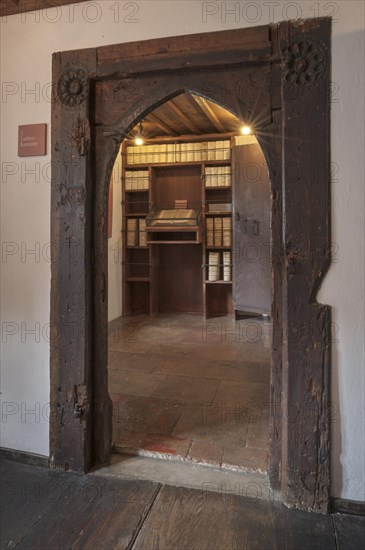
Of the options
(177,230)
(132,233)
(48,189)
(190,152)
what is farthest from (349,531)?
(190,152)

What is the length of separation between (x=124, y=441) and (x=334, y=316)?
4.53 ft

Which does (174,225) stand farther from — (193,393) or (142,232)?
(193,393)

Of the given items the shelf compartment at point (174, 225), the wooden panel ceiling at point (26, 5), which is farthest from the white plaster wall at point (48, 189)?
the shelf compartment at point (174, 225)

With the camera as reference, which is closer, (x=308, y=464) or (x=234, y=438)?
(x=308, y=464)

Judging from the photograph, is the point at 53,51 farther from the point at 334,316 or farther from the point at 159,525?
the point at 159,525

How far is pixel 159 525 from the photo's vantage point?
149cm

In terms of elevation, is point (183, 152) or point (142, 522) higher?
point (183, 152)

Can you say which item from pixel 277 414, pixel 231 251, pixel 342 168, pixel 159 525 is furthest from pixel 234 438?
pixel 231 251

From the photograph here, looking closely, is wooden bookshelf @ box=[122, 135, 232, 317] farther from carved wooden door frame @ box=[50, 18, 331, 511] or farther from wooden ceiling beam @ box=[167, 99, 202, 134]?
carved wooden door frame @ box=[50, 18, 331, 511]

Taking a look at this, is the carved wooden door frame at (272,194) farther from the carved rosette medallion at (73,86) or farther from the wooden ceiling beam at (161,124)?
the wooden ceiling beam at (161,124)

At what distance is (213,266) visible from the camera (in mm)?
5129

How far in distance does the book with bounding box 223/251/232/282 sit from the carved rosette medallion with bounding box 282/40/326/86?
11.9 ft

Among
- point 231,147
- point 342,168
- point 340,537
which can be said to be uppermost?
point 231,147

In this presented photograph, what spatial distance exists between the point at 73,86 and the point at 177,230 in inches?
128
